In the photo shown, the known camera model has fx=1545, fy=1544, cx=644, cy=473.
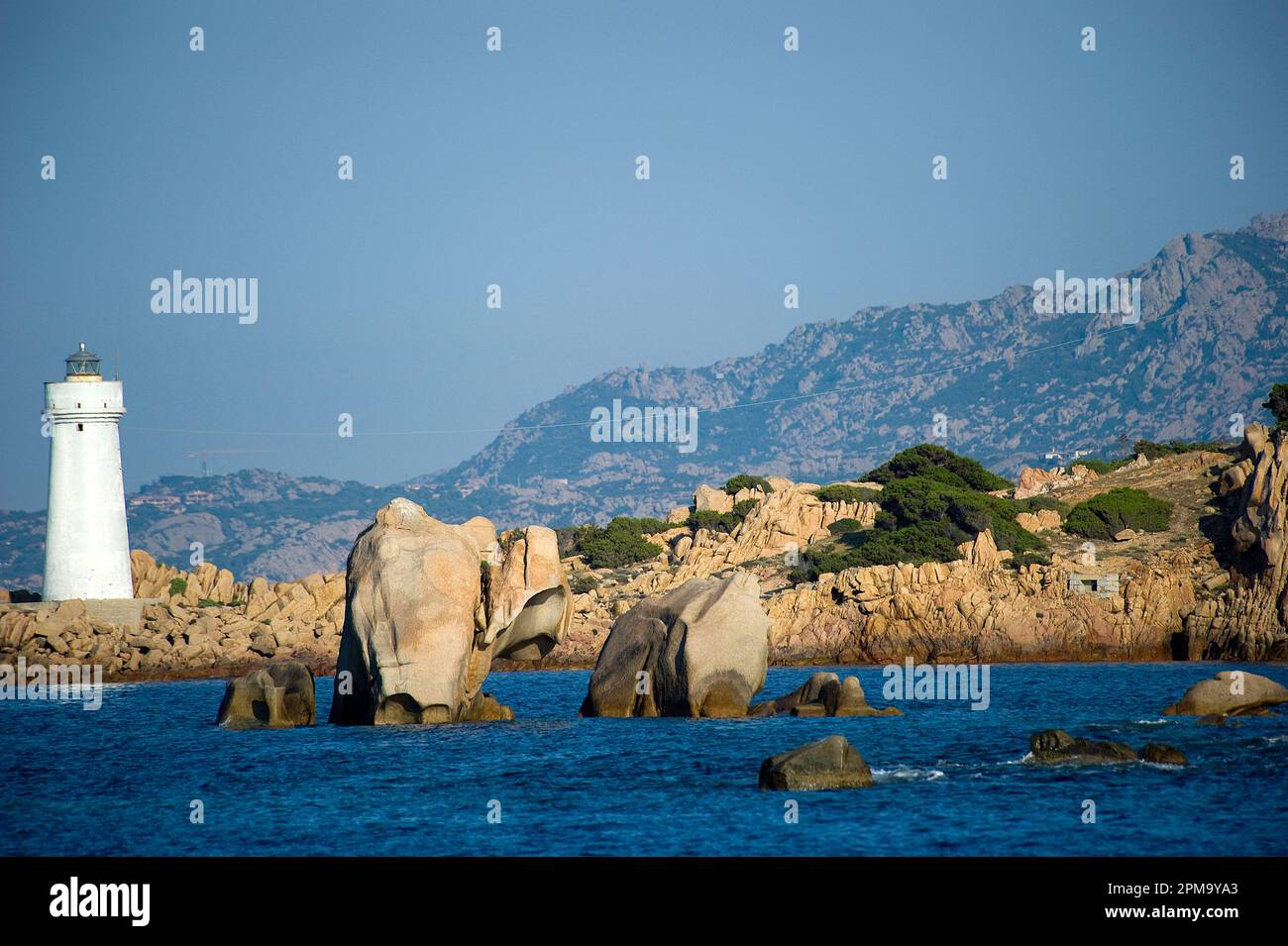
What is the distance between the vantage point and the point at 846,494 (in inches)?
4070

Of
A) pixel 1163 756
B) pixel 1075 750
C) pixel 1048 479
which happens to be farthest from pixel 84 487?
pixel 1048 479

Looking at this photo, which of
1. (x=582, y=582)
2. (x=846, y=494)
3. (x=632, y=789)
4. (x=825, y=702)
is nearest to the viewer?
(x=632, y=789)

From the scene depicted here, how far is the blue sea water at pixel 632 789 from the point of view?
25.1 m

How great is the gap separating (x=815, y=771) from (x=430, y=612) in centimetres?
1257

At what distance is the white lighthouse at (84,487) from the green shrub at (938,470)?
2322 inches

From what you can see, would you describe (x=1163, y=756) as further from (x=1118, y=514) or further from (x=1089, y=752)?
(x=1118, y=514)

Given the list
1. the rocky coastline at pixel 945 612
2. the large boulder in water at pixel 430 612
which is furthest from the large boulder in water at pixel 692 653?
the rocky coastline at pixel 945 612

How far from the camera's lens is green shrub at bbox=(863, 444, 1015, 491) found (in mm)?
106812

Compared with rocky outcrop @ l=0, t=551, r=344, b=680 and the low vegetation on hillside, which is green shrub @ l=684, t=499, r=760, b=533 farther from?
rocky outcrop @ l=0, t=551, r=344, b=680

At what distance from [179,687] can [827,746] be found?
38.7 meters

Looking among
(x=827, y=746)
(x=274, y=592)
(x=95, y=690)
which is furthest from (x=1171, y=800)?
(x=274, y=592)
